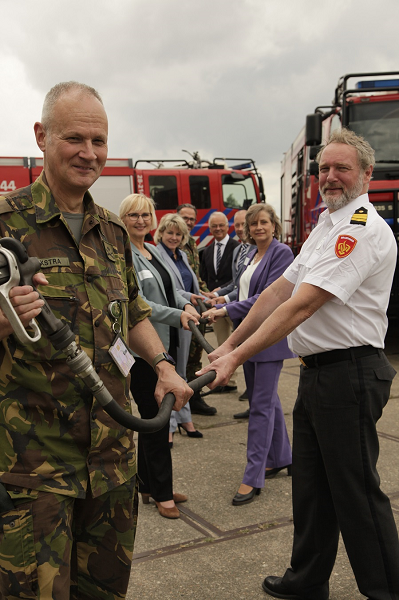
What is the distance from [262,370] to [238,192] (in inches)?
423

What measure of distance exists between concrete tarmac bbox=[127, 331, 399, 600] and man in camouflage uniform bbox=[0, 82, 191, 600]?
3.13 ft

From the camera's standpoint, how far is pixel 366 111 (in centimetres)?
784

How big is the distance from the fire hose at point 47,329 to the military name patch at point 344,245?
1.00 meters

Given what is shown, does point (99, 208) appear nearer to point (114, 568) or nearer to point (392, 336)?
point (114, 568)

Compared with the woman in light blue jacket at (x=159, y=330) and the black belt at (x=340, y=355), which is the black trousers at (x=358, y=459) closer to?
the black belt at (x=340, y=355)

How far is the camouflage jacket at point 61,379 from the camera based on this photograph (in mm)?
1824

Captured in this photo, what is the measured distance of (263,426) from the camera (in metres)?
3.99

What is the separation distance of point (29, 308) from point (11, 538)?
0.73 m

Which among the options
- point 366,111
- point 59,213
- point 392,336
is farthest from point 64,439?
point 392,336

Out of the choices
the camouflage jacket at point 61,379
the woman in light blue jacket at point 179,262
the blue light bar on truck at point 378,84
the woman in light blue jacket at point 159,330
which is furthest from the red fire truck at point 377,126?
the camouflage jacket at point 61,379

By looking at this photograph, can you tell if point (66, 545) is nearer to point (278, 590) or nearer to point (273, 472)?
point (278, 590)

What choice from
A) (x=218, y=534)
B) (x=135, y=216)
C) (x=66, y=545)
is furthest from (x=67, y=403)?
(x=135, y=216)

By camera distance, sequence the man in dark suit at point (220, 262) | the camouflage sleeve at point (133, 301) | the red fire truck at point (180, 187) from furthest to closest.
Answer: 1. the red fire truck at point (180, 187)
2. the man in dark suit at point (220, 262)
3. the camouflage sleeve at point (133, 301)

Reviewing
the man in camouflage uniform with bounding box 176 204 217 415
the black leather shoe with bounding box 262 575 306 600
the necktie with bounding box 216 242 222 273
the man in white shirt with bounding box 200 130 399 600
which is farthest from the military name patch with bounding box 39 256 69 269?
the necktie with bounding box 216 242 222 273
